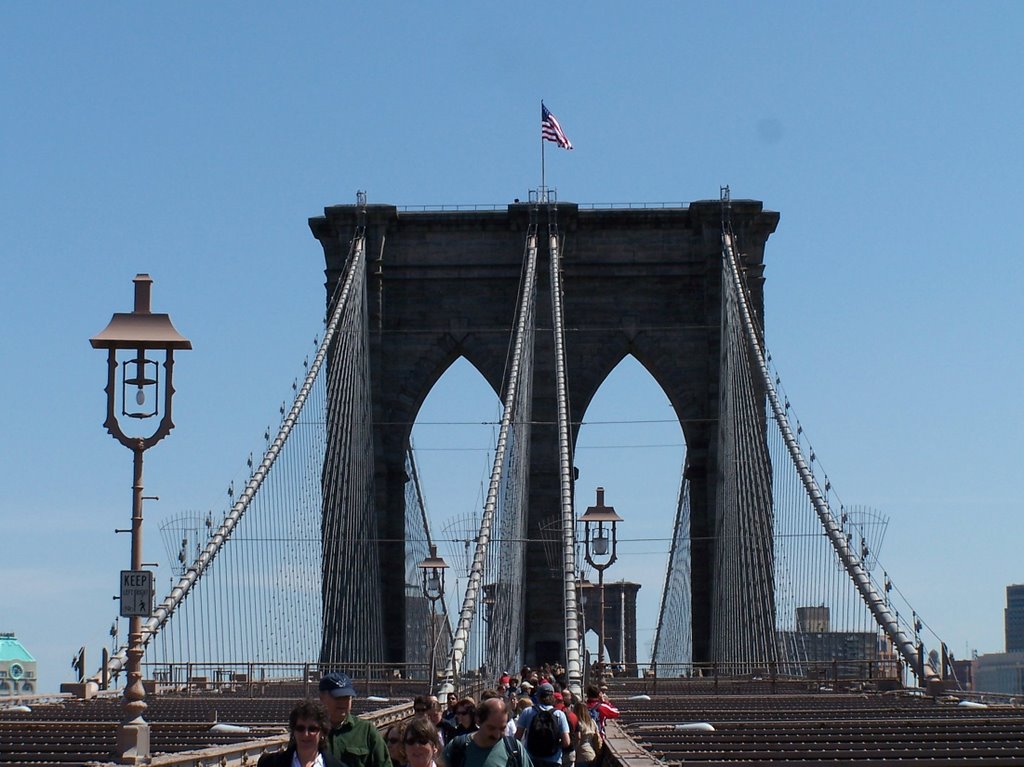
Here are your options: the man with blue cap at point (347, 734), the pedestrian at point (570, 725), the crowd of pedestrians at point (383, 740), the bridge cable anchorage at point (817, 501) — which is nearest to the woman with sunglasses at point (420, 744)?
the crowd of pedestrians at point (383, 740)

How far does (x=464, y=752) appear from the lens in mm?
Answer: 8195

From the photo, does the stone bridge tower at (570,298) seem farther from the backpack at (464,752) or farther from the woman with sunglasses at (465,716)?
the backpack at (464,752)

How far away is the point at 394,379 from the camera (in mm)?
47469

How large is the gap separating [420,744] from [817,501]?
28.1 meters

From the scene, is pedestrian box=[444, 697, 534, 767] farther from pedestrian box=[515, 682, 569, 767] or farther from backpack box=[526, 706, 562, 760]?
backpack box=[526, 706, 562, 760]

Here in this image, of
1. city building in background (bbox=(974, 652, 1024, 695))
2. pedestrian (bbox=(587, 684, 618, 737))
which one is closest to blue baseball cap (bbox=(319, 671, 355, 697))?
pedestrian (bbox=(587, 684, 618, 737))

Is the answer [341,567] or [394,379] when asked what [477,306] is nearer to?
[394,379]

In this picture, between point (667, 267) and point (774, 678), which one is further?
point (667, 267)

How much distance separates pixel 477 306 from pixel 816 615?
14893 millimetres

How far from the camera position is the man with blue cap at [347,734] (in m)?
7.99

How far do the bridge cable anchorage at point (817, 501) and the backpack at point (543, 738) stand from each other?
14.2 m

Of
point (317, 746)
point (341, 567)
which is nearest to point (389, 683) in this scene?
point (341, 567)

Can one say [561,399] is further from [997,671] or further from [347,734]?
[997,671]

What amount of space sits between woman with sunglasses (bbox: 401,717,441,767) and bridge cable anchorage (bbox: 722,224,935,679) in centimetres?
1843
